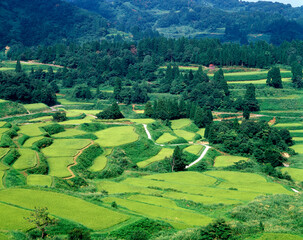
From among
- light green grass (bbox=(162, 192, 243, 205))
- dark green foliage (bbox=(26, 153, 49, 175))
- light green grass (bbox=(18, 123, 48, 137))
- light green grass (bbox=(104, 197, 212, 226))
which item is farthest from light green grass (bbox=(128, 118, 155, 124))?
light green grass (bbox=(104, 197, 212, 226))

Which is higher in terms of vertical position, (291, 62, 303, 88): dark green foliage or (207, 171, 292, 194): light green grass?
(291, 62, 303, 88): dark green foliage

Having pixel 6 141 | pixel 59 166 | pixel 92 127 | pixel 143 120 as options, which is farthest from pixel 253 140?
pixel 6 141

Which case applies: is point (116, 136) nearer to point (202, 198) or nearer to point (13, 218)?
point (202, 198)

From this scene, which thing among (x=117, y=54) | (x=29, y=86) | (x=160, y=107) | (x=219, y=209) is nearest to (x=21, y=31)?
(x=117, y=54)

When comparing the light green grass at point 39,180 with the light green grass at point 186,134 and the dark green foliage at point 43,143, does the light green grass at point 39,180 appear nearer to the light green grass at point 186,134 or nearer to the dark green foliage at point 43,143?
the dark green foliage at point 43,143

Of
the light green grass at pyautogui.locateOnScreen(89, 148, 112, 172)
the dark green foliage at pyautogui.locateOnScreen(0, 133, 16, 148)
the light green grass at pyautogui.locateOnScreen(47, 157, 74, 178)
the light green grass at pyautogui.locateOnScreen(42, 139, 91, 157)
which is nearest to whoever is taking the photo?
the light green grass at pyautogui.locateOnScreen(47, 157, 74, 178)

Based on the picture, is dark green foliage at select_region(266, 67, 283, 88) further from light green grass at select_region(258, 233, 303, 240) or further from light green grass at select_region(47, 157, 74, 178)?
light green grass at select_region(258, 233, 303, 240)

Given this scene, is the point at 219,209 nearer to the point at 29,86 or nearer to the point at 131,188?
the point at 131,188
